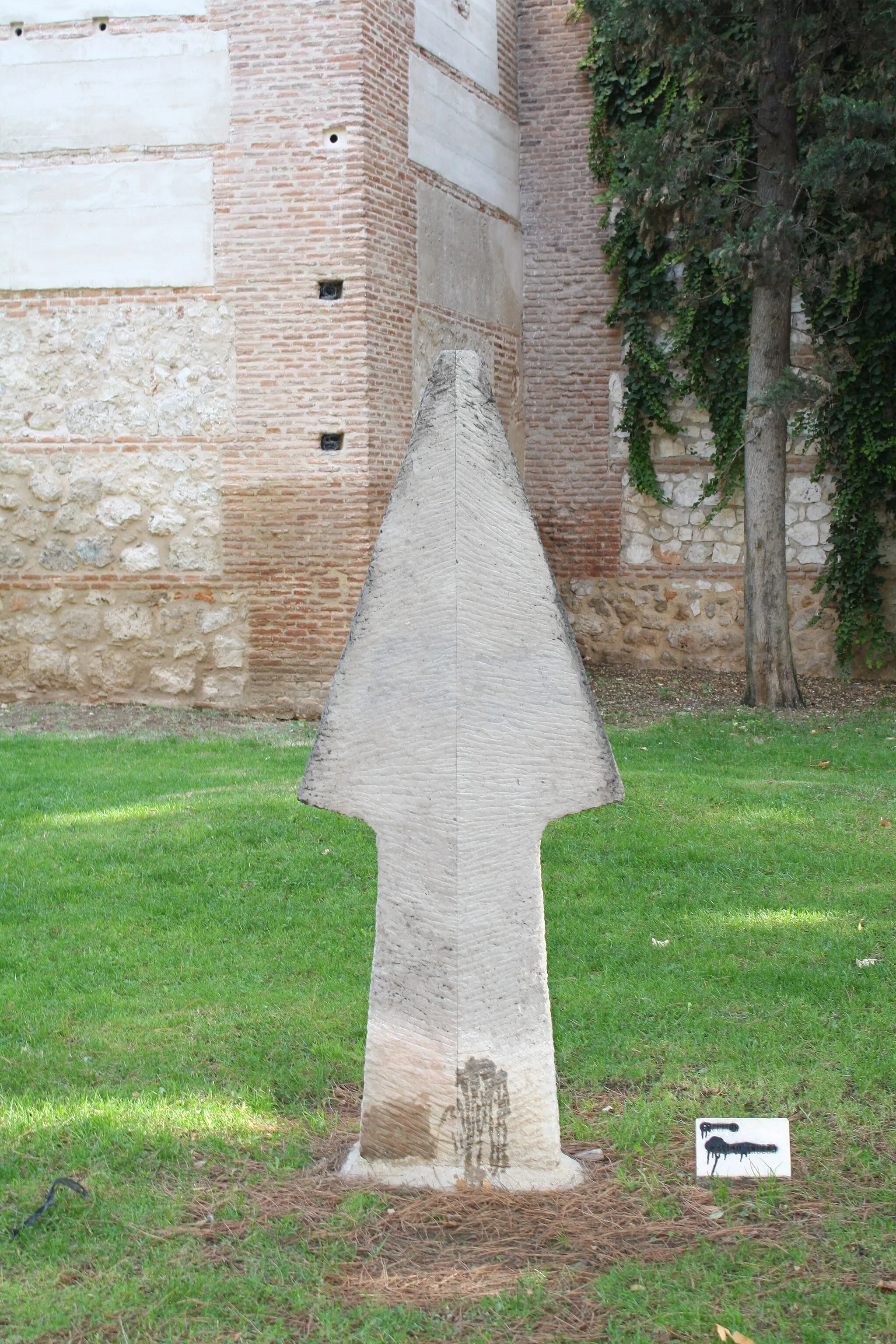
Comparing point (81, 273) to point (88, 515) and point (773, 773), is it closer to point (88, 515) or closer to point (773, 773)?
point (88, 515)

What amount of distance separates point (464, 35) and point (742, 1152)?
37.8ft

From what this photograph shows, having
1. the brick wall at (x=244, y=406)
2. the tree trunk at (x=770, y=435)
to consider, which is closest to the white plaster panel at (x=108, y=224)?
the brick wall at (x=244, y=406)

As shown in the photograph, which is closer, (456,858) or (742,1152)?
(456,858)

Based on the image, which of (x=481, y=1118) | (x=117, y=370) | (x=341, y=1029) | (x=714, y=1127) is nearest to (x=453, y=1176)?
(x=481, y=1118)

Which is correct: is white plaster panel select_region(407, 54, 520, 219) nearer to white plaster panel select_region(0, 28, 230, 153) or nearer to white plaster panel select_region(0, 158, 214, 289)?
white plaster panel select_region(0, 28, 230, 153)

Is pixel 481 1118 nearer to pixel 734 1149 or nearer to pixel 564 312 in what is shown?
pixel 734 1149

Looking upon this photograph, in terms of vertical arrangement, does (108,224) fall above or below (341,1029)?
above

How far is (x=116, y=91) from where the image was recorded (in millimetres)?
11062

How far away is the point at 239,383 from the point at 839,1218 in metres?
9.02

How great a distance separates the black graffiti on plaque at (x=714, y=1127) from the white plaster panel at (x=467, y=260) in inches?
370

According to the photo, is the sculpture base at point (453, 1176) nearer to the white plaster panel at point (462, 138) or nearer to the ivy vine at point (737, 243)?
the ivy vine at point (737, 243)

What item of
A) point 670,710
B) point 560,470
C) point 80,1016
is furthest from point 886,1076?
point 560,470

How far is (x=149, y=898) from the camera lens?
6.09m

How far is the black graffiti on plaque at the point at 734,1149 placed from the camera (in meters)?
3.61
